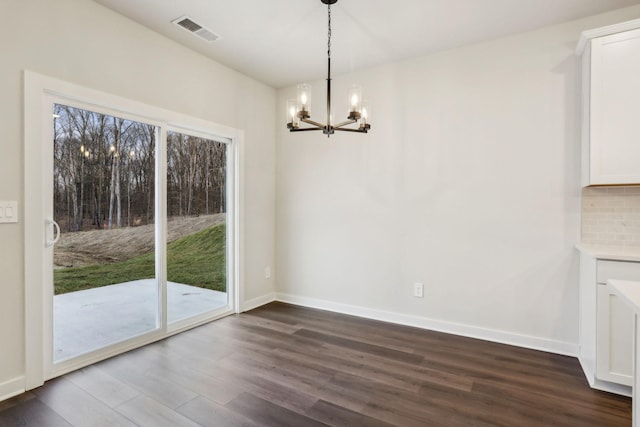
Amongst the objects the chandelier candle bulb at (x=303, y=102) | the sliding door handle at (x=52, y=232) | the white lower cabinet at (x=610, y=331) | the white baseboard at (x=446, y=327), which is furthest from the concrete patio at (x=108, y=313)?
the white lower cabinet at (x=610, y=331)

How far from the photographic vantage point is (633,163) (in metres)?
2.33

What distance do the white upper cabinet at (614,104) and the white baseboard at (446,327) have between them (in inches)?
56.2

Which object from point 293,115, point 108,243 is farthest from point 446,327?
point 108,243

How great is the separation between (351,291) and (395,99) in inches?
87.0

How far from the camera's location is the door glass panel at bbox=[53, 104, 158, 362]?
252 cm

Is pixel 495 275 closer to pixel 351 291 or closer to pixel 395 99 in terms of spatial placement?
pixel 351 291

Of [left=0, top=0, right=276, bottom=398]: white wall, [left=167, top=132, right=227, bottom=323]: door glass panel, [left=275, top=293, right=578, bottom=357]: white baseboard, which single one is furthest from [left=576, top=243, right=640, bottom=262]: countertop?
[left=167, top=132, right=227, bottom=323]: door glass panel

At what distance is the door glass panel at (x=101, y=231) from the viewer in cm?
252

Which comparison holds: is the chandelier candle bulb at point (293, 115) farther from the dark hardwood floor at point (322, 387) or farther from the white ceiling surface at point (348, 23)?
the dark hardwood floor at point (322, 387)

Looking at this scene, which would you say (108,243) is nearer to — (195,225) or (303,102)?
(195,225)

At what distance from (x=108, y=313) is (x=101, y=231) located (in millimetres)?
709

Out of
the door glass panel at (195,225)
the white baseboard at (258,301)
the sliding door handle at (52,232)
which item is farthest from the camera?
the white baseboard at (258,301)

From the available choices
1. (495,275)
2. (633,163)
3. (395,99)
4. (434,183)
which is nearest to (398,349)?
(495,275)

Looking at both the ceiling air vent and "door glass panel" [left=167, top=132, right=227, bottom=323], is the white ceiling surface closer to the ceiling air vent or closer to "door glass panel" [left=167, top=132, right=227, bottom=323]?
the ceiling air vent
